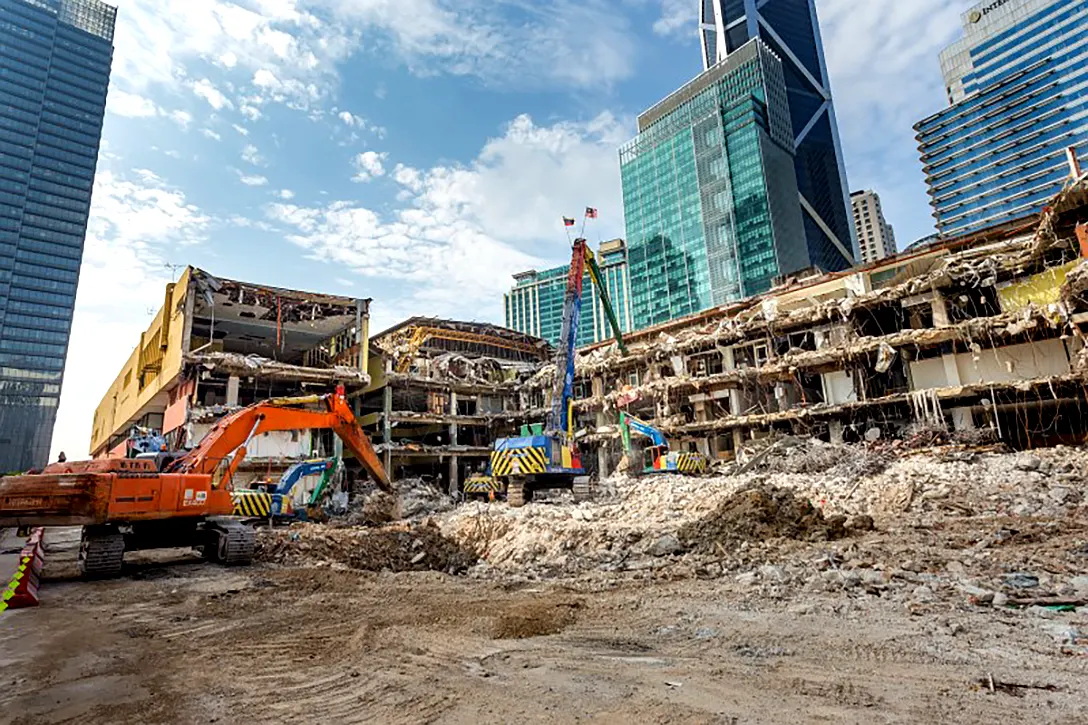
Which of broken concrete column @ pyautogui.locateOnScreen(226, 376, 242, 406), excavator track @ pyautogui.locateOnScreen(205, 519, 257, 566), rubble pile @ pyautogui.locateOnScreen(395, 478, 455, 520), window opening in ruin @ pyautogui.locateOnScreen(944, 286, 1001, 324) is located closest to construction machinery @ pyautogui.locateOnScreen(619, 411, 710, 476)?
rubble pile @ pyautogui.locateOnScreen(395, 478, 455, 520)

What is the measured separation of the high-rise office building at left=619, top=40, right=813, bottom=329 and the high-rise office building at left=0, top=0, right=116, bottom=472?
91.6m

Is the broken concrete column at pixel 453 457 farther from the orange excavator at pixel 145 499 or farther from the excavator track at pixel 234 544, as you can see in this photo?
the excavator track at pixel 234 544

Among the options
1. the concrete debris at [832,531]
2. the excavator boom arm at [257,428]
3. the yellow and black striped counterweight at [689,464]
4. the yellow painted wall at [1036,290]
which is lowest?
the concrete debris at [832,531]

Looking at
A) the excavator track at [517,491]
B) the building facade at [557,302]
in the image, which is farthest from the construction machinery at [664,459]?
the building facade at [557,302]

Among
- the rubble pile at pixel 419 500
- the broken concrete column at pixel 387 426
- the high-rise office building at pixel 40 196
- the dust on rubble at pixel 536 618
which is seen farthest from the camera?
the high-rise office building at pixel 40 196

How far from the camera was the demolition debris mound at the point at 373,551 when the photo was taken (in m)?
10.3

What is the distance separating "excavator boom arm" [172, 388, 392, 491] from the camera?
33.9ft

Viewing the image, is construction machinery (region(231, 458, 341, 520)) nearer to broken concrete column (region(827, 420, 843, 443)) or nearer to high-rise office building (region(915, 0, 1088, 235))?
broken concrete column (region(827, 420, 843, 443))

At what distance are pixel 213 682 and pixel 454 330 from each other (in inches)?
1613

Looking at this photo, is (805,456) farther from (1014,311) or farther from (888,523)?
(1014,311)

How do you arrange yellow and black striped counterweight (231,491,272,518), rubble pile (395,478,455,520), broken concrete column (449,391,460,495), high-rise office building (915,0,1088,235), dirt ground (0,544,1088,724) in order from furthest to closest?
high-rise office building (915,0,1088,235) → broken concrete column (449,391,460,495) → rubble pile (395,478,455,520) → yellow and black striped counterweight (231,491,272,518) → dirt ground (0,544,1088,724)

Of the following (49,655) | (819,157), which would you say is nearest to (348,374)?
(49,655)

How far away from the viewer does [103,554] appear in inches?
341

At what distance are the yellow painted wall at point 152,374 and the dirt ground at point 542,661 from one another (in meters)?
25.1
